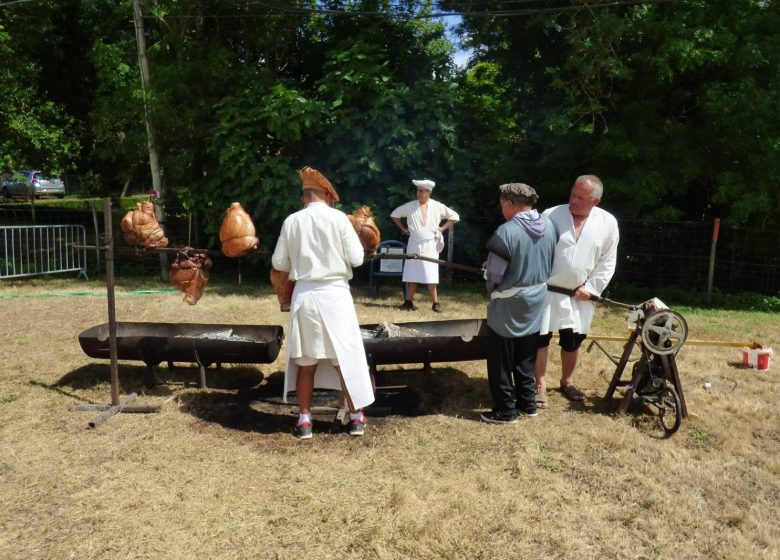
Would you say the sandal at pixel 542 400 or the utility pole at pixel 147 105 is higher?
the utility pole at pixel 147 105

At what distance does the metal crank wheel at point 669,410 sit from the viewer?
4645 millimetres

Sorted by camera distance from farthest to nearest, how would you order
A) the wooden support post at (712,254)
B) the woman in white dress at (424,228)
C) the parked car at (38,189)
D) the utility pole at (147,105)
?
1. the parked car at (38,189)
2. the utility pole at (147,105)
3. the wooden support post at (712,254)
4. the woman in white dress at (424,228)

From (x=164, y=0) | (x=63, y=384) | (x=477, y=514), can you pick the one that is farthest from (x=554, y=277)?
(x=164, y=0)

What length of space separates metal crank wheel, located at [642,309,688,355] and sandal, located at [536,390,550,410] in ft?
3.28

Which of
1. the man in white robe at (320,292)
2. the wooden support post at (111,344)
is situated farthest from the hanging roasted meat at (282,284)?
the wooden support post at (111,344)

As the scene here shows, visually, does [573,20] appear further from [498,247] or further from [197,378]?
[197,378]

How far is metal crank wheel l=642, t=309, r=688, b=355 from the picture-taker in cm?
478

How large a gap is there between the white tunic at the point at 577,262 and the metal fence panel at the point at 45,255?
10646 mm

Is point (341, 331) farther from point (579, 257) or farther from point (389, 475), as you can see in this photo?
point (579, 257)

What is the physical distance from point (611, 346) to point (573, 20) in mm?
6029

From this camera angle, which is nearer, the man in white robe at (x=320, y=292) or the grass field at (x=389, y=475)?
the grass field at (x=389, y=475)

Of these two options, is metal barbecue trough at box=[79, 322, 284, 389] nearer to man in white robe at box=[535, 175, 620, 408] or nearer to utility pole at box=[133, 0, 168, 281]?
man in white robe at box=[535, 175, 620, 408]

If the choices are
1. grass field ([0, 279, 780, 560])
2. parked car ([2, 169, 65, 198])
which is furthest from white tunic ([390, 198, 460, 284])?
parked car ([2, 169, 65, 198])

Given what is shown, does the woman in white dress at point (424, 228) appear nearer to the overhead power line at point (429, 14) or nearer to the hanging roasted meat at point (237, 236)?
the overhead power line at point (429, 14)
